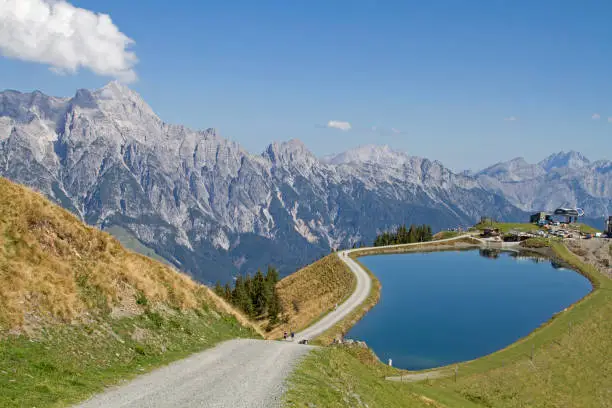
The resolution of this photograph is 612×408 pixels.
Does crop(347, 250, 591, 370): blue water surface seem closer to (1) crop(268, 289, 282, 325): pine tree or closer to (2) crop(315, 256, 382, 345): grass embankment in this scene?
(2) crop(315, 256, 382, 345): grass embankment

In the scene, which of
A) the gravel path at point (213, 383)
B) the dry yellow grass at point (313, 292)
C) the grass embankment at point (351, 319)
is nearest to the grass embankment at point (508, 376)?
the gravel path at point (213, 383)

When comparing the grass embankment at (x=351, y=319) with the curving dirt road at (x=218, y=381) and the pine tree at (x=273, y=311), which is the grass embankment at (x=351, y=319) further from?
the curving dirt road at (x=218, y=381)

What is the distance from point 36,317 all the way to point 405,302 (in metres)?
89.0

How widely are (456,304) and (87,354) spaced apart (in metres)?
93.0

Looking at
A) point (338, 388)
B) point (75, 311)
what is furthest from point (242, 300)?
point (338, 388)

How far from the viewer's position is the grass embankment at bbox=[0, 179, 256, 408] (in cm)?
2012

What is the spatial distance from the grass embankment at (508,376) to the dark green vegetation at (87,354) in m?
8.19

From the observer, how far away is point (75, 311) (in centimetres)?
2636

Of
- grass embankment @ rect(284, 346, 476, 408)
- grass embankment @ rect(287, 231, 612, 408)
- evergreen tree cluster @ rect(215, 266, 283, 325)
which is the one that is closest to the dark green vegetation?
grass embankment @ rect(284, 346, 476, 408)

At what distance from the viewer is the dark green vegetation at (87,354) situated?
18.2 meters

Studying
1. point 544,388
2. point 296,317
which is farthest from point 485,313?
point 544,388

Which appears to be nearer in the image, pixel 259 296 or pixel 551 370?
pixel 551 370

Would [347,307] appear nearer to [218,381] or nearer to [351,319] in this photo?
[351,319]

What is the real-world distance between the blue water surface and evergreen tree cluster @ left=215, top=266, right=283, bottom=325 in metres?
17.9
